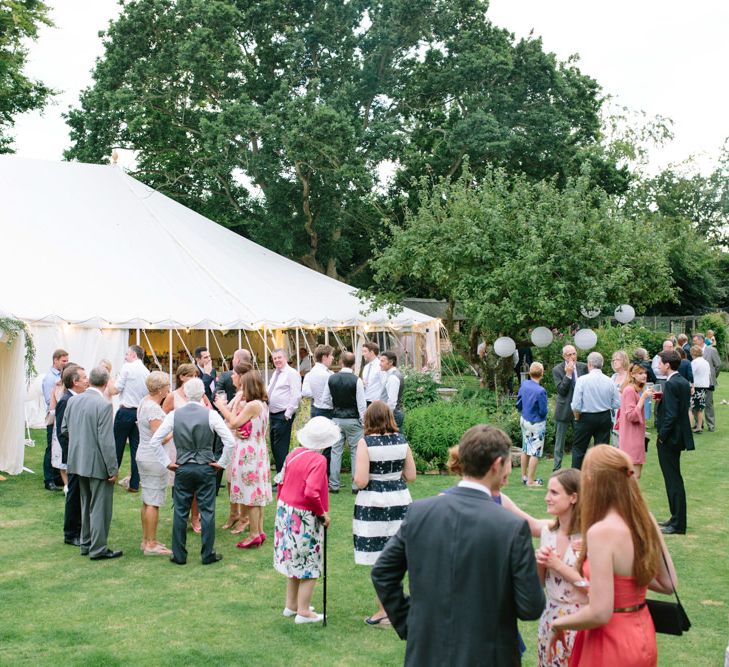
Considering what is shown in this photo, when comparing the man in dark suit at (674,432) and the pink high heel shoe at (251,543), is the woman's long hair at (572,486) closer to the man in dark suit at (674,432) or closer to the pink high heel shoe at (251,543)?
the man in dark suit at (674,432)

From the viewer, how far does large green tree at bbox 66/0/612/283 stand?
22500mm

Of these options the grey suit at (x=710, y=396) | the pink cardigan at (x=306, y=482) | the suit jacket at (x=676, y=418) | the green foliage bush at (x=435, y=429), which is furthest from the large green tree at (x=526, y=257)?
the pink cardigan at (x=306, y=482)

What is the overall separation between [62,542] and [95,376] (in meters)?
1.64

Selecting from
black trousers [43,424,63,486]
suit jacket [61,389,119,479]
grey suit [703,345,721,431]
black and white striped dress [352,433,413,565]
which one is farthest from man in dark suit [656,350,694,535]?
grey suit [703,345,721,431]

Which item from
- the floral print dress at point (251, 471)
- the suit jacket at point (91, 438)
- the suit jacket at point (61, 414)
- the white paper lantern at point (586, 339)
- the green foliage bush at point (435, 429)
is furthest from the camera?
the white paper lantern at point (586, 339)

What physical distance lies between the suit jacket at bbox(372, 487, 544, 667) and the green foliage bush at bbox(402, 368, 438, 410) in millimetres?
9978

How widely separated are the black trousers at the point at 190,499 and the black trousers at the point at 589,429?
4220 mm

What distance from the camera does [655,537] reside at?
2.81 meters

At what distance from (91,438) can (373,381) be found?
4.22 metres

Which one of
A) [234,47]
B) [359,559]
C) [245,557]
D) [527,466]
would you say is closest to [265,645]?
[359,559]

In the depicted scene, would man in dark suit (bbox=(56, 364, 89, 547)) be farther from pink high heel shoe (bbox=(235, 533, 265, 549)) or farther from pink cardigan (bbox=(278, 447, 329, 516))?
pink cardigan (bbox=(278, 447, 329, 516))

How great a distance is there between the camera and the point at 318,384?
9461 mm

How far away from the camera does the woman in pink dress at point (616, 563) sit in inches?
107

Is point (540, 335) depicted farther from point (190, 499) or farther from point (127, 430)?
point (190, 499)
